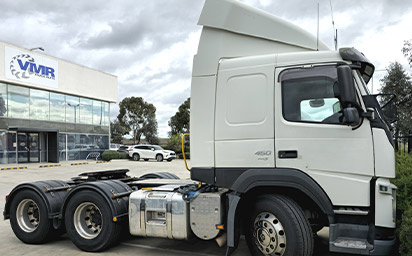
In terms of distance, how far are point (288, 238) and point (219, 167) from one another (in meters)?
1.31

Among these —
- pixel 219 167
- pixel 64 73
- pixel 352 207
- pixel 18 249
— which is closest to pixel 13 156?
pixel 64 73

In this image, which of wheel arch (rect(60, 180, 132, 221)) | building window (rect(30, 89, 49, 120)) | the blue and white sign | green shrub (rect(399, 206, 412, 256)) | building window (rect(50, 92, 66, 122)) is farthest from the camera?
building window (rect(50, 92, 66, 122))

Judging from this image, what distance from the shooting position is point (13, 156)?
79.2ft

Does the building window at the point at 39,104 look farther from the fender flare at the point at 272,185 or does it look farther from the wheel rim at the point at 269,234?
the wheel rim at the point at 269,234

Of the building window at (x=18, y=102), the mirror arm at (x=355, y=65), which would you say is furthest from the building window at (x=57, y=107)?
the mirror arm at (x=355, y=65)

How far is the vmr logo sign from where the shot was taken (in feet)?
79.3

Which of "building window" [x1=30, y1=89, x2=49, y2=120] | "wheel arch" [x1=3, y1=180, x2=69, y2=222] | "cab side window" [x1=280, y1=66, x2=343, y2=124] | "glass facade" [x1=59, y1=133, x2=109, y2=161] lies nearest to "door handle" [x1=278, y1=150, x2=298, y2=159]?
"cab side window" [x1=280, y1=66, x2=343, y2=124]

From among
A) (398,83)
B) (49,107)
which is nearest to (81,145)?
(49,107)

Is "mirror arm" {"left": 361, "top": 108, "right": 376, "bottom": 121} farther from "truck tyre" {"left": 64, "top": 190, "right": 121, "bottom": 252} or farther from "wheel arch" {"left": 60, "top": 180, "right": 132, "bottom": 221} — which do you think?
"truck tyre" {"left": 64, "top": 190, "right": 121, "bottom": 252}

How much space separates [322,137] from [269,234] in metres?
1.44

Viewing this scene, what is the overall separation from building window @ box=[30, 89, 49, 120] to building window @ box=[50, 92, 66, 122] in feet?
1.67

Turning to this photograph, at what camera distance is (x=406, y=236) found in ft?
12.7

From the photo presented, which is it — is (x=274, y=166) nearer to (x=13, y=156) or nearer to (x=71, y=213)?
(x=71, y=213)

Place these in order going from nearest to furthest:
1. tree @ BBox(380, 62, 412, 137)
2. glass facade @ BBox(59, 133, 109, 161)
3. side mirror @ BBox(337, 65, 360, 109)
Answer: side mirror @ BBox(337, 65, 360, 109)
tree @ BBox(380, 62, 412, 137)
glass facade @ BBox(59, 133, 109, 161)
